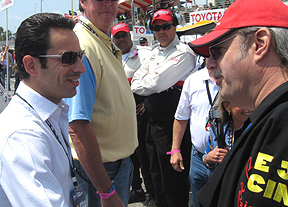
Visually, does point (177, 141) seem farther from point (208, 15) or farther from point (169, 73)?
point (208, 15)

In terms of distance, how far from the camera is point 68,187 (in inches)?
51.5

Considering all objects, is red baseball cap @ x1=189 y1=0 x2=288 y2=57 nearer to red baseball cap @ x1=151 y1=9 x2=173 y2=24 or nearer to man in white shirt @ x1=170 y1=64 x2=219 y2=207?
man in white shirt @ x1=170 y1=64 x2=219 y2=207

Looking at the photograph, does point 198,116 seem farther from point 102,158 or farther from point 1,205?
point 1,205

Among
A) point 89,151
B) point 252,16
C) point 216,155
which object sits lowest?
point 216,155

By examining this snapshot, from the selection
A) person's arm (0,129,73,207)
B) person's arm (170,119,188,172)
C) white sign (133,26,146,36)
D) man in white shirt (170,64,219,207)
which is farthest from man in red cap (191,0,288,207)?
white sign (133,26,146,36)

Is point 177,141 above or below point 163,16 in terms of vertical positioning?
below

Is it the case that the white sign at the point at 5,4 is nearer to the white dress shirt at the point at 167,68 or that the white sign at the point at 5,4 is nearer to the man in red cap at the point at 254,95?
the white dress shirt at the point at 167,68

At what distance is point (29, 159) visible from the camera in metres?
1.02

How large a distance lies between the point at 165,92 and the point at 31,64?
6.40 ft

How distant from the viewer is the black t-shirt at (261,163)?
0.74 m

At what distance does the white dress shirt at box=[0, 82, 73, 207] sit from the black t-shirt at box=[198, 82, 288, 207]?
64cm

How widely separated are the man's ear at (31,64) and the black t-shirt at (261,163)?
37.1 inches

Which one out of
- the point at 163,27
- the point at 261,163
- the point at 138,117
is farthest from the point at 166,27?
the point at 261,163

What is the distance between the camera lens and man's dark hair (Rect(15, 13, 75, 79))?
1.28 m
